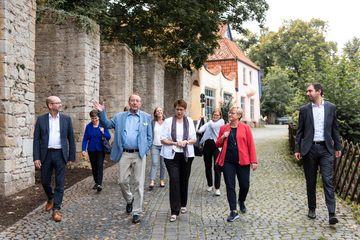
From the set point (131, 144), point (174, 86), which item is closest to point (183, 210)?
point (131, 144)

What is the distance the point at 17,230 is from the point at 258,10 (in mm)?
14108

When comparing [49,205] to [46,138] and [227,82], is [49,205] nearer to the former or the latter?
[46,138]

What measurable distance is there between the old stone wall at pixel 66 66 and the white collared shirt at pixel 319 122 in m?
7.51

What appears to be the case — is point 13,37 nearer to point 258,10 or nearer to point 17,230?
point 17,230

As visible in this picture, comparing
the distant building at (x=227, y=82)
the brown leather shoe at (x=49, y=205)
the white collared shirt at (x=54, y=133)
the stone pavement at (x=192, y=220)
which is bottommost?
the stone pavement at (x=192, y=220)

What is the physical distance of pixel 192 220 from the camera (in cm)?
637

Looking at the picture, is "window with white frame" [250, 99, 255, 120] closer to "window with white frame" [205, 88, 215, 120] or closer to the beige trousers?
"window with white frame" [205, 88, 215, 120]

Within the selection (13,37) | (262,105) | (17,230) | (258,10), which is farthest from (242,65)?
(17,230)

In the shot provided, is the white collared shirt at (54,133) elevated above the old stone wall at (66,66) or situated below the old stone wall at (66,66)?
below

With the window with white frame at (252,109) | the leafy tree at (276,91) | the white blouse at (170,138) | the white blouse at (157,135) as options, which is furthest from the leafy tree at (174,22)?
the leafy tree at (276,91)

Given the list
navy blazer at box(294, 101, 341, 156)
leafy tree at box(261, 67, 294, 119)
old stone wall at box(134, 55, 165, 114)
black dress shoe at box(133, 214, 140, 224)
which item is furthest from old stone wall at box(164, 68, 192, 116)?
leafy tree at box(261, 67, 294, 119)

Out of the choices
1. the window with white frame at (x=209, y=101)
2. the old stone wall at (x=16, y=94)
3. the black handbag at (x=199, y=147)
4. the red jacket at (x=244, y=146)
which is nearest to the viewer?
the red jacket at (x=244, y=146)

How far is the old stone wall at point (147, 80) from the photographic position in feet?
60.3

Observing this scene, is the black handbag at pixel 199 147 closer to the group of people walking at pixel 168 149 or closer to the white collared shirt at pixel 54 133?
the group of people walking at pixel 168 149
